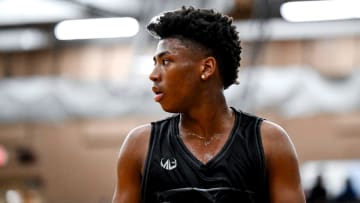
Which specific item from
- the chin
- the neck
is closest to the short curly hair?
the neck

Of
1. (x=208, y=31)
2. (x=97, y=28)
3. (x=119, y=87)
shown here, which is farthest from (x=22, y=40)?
(x=208, y=31)

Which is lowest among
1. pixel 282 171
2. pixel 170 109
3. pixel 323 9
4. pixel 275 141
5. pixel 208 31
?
pixel 282 171

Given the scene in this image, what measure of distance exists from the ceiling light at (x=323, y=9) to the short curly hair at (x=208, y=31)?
8.87 m

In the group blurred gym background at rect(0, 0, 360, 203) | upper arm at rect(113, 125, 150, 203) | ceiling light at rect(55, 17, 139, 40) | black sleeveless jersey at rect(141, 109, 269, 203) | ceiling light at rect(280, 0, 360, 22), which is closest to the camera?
black sleeveless jersey at rect(141, 109, 269, 203)

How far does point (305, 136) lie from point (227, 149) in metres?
11.8

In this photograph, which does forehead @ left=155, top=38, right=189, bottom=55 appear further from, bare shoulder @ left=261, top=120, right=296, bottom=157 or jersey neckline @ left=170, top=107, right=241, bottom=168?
bare shoulder @ left=261, top=120, right=296, bottom=157

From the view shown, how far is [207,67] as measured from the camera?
3002 millimetres

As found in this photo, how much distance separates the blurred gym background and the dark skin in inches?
281

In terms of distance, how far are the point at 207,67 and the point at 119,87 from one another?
10647mm

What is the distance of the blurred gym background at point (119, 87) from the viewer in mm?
12289

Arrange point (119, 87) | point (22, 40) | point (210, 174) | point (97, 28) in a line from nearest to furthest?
point (210, 174), point (119, 87), point (97, 28), point (22, 40)

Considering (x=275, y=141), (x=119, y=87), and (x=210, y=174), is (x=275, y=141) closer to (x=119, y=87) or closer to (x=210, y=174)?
(x=210, y=174)

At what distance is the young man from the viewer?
295cm

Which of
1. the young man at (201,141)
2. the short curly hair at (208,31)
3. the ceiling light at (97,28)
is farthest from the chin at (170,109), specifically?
the ceiling light at (97,28)
